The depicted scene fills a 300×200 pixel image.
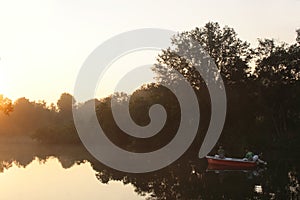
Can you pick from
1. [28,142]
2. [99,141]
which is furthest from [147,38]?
[28,142]

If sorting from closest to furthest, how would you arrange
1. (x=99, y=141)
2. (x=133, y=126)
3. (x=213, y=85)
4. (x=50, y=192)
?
(x=50, y=192), (x=213, y=85), (x=133, y=126), (x=99, y=141)

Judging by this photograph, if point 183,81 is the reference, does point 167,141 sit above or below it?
below

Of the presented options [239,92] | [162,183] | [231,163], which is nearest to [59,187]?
[162,183]

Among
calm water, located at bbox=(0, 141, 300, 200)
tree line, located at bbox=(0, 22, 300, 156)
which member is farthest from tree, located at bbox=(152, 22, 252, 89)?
A: calm water, located at bbox=(0, 141, 300, 200)

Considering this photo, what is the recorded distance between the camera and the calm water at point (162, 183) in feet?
68.3

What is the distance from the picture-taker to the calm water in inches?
819

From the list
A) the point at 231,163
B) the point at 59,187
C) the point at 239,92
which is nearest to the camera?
the point at 59,187

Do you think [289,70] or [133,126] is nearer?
[289,70]

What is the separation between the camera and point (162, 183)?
81.8 ft

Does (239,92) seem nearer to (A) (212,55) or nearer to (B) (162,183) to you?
(A) (212,55)

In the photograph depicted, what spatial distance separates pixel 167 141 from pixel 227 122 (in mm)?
6255

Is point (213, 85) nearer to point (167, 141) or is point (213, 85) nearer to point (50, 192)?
point (167, 141)

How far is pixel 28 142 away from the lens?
8444 cm

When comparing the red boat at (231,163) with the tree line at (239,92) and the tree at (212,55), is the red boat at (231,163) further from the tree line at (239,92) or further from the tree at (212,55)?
the tree at (212,55)
